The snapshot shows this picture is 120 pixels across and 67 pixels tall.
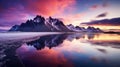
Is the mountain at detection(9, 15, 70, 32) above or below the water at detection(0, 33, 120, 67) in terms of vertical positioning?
above

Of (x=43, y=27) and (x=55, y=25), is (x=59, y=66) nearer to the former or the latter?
(x=43, y=27)

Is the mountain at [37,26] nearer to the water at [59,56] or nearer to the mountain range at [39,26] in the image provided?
the mountain range at [39,26]

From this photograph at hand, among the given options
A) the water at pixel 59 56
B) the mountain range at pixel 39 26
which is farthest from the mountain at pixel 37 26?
the water at pixel 59 56

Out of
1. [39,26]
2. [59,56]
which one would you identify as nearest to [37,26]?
[39,26]

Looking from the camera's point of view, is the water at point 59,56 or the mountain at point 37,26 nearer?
the water at point 59,56

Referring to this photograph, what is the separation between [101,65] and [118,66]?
52 centimetres

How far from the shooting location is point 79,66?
465 cm

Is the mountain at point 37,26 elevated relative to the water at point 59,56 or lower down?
elevated

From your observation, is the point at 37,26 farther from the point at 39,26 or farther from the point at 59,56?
the point at 59,56

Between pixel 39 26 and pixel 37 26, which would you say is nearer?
pixel 37 26

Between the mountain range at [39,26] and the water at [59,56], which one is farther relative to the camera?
the mountain range at [39,26]

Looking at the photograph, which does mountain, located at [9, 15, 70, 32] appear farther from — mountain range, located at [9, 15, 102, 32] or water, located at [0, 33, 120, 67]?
water, located at [0, 33, 120, 67]

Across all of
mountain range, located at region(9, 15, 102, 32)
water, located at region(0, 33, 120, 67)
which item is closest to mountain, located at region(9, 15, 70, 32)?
mountain range, located at region(9, 15, 102, 32)

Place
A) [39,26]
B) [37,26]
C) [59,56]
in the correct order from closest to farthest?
[59,56] < [37,26] < [39,26]
